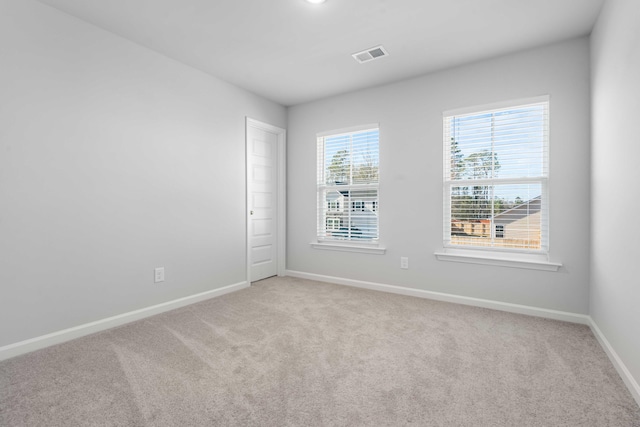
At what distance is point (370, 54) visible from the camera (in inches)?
118

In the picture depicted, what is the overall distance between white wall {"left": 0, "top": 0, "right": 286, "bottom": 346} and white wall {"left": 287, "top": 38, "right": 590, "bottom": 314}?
127 cm

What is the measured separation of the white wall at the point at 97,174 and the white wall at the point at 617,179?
3450mm

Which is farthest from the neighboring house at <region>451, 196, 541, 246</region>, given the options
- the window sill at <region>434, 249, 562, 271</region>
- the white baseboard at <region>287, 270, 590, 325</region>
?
the white baseboard at <region>287, 270, 590, 325</region>

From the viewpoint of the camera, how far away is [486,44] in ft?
9.21

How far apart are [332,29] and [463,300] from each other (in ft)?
9.51

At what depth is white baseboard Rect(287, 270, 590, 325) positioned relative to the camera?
2.75 metres

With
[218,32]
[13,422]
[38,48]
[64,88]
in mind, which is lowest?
[13,422]

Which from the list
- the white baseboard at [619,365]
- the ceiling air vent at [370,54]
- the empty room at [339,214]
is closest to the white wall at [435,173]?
the empty room at [339,214]

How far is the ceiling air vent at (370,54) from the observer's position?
2902 millimetres

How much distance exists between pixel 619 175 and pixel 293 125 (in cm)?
360

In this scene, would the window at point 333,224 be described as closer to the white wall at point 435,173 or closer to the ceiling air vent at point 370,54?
the white wall at point 435,173

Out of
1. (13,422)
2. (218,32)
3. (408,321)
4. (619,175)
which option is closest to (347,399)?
(408,321)

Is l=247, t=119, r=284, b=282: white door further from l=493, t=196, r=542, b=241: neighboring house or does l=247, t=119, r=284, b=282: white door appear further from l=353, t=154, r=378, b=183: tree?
l=493, t=196, r=542, b=241: neighboring house

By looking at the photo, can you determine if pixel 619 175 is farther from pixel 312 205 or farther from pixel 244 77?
pixel 244 77
